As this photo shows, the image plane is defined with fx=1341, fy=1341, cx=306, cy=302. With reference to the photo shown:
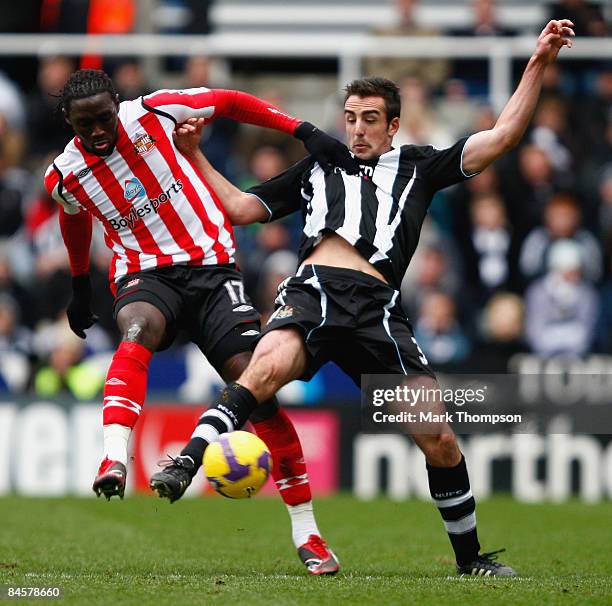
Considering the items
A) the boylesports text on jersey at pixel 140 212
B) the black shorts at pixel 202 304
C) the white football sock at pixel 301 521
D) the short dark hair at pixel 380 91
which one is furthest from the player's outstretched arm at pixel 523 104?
the white football sock at pixel 301 521

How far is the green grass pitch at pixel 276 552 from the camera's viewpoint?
5.89 metres

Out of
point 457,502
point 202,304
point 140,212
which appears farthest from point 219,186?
point 457,502

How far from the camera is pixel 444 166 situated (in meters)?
6.83

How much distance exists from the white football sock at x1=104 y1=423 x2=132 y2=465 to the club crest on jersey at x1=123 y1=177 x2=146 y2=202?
1.30m

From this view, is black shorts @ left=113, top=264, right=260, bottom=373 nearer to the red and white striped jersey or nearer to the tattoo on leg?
the red and white striped jersey

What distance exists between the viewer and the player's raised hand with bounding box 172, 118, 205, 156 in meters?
7.18

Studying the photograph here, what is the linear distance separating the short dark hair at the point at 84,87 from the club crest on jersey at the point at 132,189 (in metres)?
0.47

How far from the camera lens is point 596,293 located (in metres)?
13.4

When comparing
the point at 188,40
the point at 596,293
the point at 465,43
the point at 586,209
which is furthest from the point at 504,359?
the point at 188,40

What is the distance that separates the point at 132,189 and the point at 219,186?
18.9 inches

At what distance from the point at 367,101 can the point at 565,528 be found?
13.8ft

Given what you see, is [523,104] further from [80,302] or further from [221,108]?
[80,302]

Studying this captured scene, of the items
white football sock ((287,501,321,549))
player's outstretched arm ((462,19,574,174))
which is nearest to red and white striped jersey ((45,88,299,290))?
player's outstretched arm ((462,19,574,174))

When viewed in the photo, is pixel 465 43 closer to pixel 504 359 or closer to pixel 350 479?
pixel 504 359
